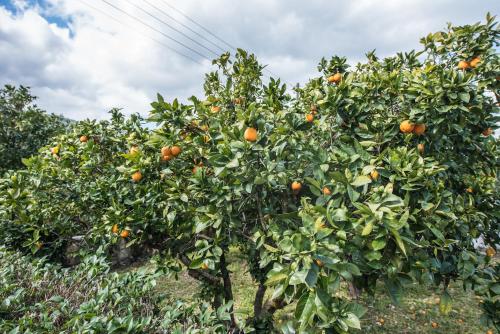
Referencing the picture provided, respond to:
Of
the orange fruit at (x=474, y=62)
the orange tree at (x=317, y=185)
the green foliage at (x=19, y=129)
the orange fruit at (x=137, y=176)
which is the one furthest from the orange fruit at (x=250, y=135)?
the green foliage at (x=19, y=129)

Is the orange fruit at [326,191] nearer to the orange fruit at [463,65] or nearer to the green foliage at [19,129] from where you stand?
the orange fruit at [463,65]

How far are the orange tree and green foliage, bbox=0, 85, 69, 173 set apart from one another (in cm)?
396

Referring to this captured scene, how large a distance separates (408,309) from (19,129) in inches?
327

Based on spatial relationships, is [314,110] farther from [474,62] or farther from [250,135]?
[474,62]

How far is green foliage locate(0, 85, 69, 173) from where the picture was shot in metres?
6.24

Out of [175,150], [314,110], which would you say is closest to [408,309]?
[314,110]

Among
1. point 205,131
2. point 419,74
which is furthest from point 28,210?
point 419,74

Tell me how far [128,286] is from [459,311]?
4.98 metres

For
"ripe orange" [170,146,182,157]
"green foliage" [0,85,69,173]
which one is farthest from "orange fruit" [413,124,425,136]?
"green foliage" [0,85,69,173]

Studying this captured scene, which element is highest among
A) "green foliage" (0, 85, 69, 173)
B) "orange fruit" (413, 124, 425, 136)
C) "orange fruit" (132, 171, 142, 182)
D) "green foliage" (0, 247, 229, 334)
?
"green foliage" (0, 85, 69, 173)

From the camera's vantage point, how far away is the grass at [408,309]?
397 cm

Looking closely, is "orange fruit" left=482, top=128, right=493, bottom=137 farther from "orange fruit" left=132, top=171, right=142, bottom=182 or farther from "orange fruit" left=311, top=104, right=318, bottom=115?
"orange fruit" left=132, top=171, right=142, bottom=182

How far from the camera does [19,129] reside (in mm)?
6352

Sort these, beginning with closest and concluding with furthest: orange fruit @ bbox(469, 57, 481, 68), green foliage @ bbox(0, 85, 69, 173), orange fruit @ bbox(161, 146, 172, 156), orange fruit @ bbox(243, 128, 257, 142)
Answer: orange fruit @ bbox(243, 128, 257, 142) < orange fruit @ bbox(161, 146, 172, 156) < orange fruit @ bbox(469, 57, 481, 68) < green foliage @ bbox(0, 85, 69, 173)
